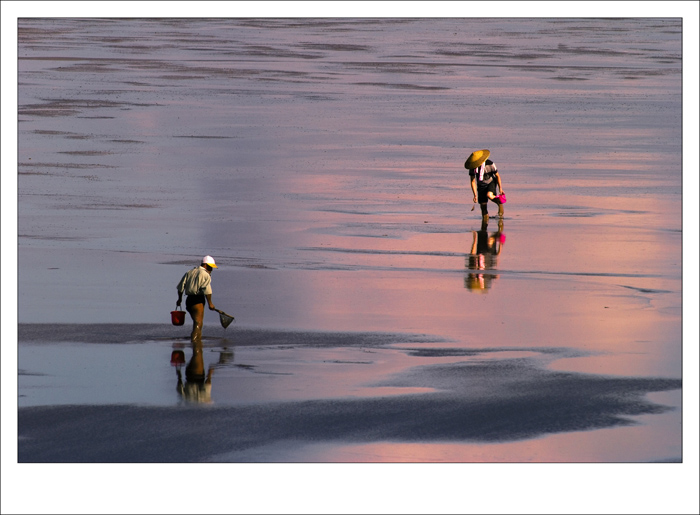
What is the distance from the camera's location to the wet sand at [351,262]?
1221 centimetres

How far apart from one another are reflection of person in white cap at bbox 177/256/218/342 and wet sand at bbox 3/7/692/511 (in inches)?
10.6

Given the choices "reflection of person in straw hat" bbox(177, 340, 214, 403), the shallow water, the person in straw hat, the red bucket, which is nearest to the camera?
"reflection of person in straw hat" bbox(177, 340, 214, 403)

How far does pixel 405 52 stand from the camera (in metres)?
42.5

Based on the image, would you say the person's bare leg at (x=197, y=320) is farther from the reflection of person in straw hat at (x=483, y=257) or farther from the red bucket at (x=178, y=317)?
the reflection of person in straw hat at (x=483, y=257)

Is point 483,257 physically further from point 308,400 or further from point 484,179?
point 308,400

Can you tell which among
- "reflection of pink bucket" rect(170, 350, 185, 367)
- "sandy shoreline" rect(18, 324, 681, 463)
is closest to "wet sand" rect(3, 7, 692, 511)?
"sandy shoreline" rect(18, 324, 681, 463)

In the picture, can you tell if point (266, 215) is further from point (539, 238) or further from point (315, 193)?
point (539, 238)

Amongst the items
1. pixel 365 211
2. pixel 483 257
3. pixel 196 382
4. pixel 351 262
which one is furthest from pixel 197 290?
pixel 365 211

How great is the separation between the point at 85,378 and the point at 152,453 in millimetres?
2320

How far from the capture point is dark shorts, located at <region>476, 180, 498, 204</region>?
21438 mm

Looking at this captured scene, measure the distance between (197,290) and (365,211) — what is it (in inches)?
319

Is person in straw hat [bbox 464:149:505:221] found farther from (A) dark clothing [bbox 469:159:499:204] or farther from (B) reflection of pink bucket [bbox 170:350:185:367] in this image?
(B) reflection of pink bucket [bbox 170:350:185:367]

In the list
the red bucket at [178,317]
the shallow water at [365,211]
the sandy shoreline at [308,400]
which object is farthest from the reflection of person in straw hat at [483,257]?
the red bucket at [178,317]

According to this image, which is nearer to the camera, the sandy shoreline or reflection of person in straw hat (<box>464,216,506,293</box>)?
the sandy shoreline
